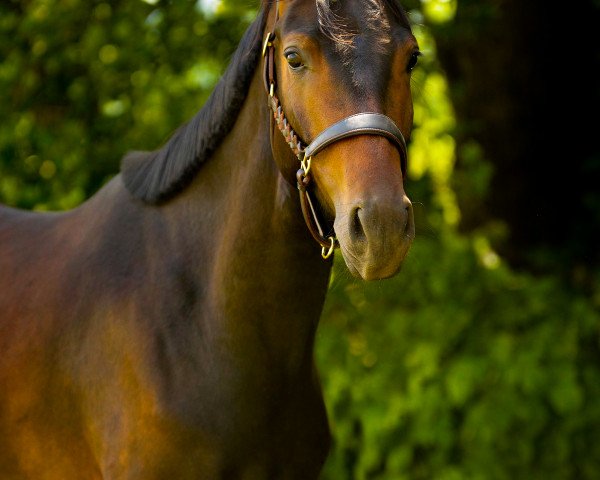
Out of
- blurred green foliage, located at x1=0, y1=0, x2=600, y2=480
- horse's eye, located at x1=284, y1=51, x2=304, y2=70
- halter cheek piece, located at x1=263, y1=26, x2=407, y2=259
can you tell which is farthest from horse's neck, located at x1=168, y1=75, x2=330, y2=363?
blurred green foliage, located at x1=0, y1=0, x2=600, y2=480

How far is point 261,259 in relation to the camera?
8.14 ft

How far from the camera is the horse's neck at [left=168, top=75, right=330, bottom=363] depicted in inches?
96.4

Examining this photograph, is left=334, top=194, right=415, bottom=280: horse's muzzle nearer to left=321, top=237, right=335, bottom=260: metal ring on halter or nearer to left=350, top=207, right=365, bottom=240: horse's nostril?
left=350, top=207, right=365, bottom=240: horse's nostril

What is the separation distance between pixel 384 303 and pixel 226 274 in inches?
116

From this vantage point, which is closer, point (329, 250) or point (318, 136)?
point (318, 136)

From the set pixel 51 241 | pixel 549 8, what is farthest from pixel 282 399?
pixel 549 8

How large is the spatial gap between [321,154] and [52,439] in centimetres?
113

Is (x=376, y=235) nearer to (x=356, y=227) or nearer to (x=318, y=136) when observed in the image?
(x=356, y=227)

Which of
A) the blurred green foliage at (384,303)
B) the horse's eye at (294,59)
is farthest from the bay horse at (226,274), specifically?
the blurred green foliage at (384,303)

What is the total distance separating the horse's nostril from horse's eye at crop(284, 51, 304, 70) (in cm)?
40

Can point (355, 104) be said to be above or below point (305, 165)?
above

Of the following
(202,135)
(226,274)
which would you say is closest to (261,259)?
(226,274)

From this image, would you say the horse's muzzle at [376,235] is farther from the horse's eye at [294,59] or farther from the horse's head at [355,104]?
the horse's eye at [294,59]

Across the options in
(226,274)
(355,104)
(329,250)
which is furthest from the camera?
(226,274)
